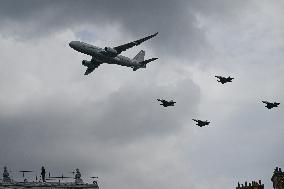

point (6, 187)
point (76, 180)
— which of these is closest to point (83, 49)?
point (76, 180)

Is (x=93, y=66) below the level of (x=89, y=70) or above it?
below

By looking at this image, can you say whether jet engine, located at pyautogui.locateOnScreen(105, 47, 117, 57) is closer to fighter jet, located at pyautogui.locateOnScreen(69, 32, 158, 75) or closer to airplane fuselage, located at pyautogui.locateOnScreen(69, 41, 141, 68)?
fighter jet, located at pyautogui.locateOnScreen(69, 32, 158, 75)

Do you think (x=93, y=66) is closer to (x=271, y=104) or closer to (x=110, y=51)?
(x=110, y=51)

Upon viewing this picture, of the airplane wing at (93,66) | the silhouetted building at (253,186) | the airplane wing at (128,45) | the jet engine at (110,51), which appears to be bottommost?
the silhouetted building at (253,186)

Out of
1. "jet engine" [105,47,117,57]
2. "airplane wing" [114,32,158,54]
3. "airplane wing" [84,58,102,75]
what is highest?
"airplane wing" [114,32,158,54]

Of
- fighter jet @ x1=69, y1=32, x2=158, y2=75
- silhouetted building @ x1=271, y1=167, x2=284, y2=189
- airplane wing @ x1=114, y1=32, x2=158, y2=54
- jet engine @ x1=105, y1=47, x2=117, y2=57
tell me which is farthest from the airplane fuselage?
silhouetted building @ x1=271, y1=167, x2=284, y2=189

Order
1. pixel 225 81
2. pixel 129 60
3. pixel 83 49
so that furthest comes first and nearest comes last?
pixel 129 60, pixel 83 49, pixel 225 81

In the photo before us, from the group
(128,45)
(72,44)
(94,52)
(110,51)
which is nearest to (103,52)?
(110,51)

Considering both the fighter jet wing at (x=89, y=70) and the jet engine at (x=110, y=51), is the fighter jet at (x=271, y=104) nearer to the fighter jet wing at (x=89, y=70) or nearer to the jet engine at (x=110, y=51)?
the jet engine at (x=110, y=51)

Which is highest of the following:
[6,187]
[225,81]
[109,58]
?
[109,58]

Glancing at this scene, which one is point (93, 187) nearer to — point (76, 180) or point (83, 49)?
point (76, 180)

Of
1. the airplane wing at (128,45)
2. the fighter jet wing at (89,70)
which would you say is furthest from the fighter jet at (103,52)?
the fighter jet wing at (89,70)

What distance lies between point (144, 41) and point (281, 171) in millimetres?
32242

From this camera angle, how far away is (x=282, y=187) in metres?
90.2
